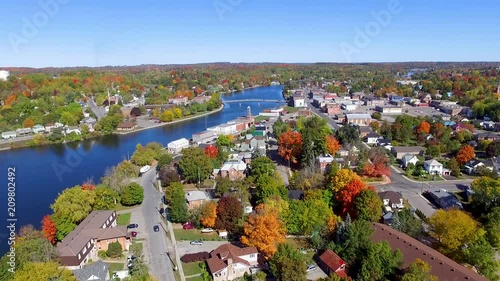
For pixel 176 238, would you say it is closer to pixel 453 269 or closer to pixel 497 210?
pixel 453 269

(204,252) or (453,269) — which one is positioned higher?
(453,269)

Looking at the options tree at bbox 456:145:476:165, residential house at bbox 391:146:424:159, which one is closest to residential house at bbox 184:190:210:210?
residential house at bbox 391:146:424:159

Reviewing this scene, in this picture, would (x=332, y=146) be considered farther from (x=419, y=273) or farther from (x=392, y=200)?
(x=419, y=273)

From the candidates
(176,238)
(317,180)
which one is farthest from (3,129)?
(317,180)

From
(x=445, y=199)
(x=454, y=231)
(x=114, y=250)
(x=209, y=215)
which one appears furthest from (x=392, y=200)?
(x=114, y=250)

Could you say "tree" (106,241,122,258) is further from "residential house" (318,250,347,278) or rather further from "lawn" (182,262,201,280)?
"residential house" (318,250,347,278)

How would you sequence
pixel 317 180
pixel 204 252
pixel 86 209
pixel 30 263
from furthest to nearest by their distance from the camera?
1. pixel 317 180
2. pixel 86 209
3. pixel 204 252
4. pixel 30 263
